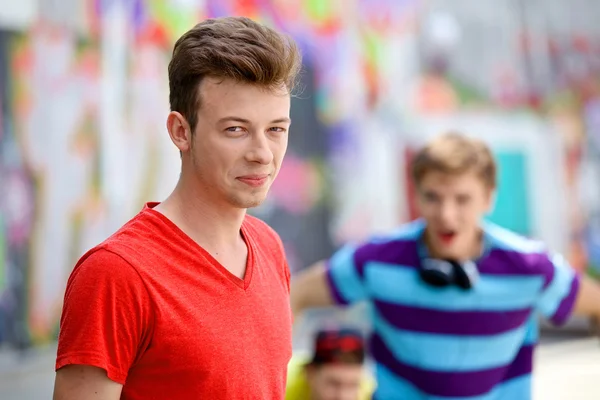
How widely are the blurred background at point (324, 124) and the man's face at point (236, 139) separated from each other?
324 cm

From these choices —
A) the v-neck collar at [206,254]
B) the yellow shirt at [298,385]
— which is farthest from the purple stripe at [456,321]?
the v-neck collar at [206,254]

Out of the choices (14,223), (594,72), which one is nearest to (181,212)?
(14,223)

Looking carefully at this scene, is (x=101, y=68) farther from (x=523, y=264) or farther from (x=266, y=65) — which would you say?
(x=266, y=65)

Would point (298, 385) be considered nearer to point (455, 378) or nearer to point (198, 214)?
point (455, 378)

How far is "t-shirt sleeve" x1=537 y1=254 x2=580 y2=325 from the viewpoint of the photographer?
275cm

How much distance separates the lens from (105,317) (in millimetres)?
1334

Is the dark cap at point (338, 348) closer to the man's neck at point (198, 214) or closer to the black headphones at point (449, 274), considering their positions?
the black headphones at point (449, 274)

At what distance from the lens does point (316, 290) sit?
2855mm

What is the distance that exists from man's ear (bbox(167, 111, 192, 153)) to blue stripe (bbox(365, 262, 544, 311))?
4.43 feet

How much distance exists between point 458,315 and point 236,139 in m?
1.42

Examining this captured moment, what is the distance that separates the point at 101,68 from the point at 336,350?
8.64 ft

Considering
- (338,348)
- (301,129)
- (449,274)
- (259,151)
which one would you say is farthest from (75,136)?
(259,151)

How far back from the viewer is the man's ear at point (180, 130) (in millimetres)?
1528

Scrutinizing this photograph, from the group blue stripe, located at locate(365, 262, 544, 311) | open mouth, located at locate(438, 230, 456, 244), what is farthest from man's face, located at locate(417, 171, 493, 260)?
blue stripe, located at locate(365, 262, 544, 311)
